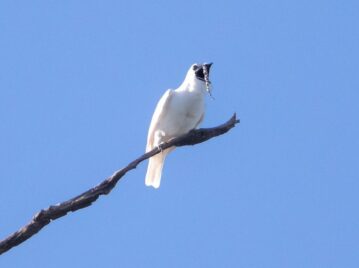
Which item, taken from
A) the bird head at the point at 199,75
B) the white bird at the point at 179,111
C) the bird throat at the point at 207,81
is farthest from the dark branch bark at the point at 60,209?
the bird head at the point at 199,75

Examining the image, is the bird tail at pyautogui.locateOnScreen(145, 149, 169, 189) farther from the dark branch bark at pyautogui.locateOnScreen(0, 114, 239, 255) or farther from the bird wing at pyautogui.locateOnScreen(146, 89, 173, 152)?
the dark branch bark at pyautogui.locateOnScreen(0, 114, 239, 255)

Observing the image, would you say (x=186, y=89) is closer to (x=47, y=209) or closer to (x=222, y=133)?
(x=222, y=133)

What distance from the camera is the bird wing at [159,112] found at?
8.51 metres

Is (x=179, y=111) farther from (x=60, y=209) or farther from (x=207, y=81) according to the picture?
(x=60, y=209)

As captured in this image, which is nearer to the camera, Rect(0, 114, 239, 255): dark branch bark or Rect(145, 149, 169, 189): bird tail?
Rect(0, 114, 239, 255): dark branch bark

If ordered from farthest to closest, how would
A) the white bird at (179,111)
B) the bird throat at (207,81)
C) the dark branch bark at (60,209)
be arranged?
the white bird at (179,111)
the bird throat at (207,81)
the dark branch bark at (60,209)

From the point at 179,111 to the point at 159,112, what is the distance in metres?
0.22

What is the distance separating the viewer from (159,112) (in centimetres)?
855

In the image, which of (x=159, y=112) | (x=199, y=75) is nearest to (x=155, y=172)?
(x=159, y=112)

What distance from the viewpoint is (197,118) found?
27.8 ft

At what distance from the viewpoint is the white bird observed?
332 inches

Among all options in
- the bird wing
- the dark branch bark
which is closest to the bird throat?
the bird wing

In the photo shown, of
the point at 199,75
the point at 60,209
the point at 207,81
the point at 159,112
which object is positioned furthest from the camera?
the point at 199,75

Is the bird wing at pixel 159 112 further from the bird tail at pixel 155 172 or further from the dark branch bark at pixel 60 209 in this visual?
the dark branch bark at pixel 60 209
